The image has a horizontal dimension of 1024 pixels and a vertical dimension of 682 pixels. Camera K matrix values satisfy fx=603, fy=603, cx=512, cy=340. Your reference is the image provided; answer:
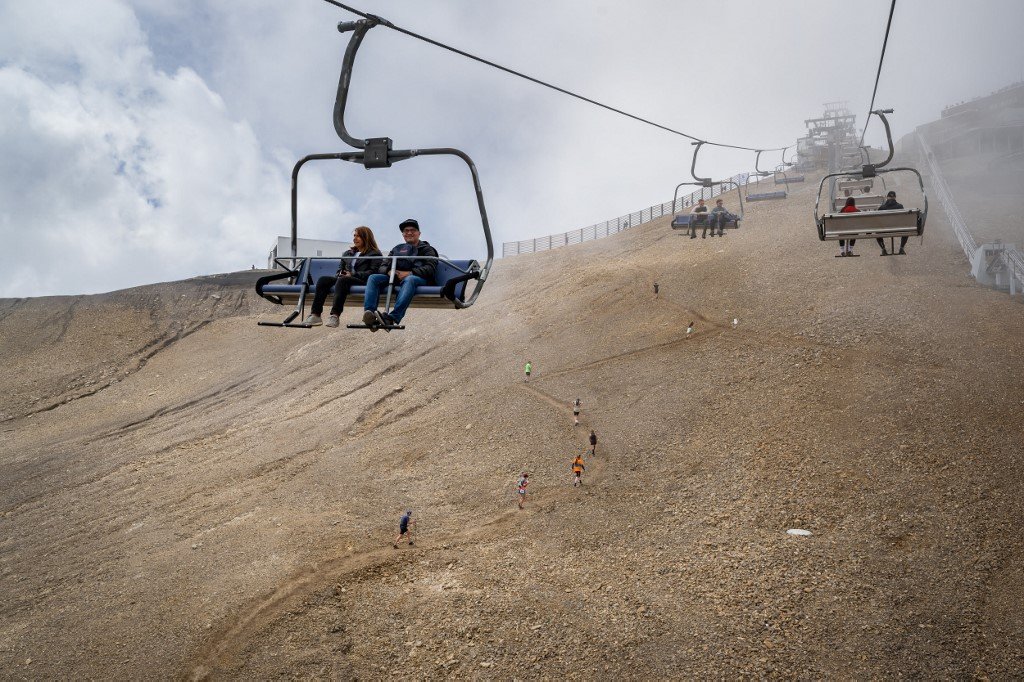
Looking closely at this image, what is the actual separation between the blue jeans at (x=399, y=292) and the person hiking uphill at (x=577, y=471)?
30.7 feet

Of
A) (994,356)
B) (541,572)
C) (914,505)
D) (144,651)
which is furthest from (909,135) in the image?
(144,651)

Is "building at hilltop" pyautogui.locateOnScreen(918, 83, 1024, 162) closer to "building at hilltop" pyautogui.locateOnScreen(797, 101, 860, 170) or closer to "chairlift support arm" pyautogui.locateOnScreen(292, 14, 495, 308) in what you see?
"building at hilltop" pyautogui.locateOnScreen(797, 101, 860, 170)

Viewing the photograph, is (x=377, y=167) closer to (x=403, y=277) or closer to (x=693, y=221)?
(x=403, y=277)

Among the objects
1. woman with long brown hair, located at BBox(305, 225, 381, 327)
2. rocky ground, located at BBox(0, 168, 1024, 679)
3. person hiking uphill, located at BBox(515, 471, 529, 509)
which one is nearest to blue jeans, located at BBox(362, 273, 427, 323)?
woman with long brown hair, located at BBox(305, 225, 381, 327)

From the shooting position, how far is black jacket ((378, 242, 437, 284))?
734 cm

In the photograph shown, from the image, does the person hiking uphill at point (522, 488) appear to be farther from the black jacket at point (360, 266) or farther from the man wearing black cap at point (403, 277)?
the black jacket at point (360, 266)

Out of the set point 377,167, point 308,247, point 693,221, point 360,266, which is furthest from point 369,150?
point 308,247

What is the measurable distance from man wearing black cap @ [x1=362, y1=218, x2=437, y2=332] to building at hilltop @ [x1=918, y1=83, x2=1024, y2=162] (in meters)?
76.5

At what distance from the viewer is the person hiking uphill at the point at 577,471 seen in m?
15.2

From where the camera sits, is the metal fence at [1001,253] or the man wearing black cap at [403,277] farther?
the metal fence at [1001,253]

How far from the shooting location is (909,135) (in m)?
82.1

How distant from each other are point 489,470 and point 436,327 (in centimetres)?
1450

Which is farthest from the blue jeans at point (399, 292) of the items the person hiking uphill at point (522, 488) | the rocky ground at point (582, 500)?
the person hiking uphill at point (522, 488)

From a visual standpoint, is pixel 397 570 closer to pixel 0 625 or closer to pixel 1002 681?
pixel 0 625
